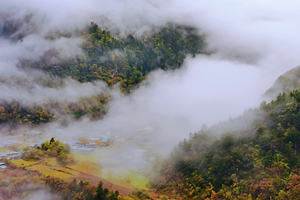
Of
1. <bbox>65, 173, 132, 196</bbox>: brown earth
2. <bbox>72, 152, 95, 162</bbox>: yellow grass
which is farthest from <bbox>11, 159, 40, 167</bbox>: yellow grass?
<bbox>65, 173, 132, 196</bbox>: brown earth

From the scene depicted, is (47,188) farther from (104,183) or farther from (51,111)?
(51,111)

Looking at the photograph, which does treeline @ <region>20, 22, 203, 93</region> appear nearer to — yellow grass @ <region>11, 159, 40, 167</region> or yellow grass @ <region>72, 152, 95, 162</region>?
yellow grass @ <region>72, 152, 95, 162</region>

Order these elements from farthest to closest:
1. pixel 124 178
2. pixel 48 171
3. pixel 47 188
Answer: pixel 48 171, pixel 124 178, pixel 47 188

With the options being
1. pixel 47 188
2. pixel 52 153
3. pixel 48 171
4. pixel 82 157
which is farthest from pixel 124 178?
pixel 52 153

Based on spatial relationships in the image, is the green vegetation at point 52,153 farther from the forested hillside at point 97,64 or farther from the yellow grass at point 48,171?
the forested hillside at point 97,64

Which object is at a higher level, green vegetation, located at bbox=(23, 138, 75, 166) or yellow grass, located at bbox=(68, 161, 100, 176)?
green vegetation, located at bbox=(23, 138, 75, 166)

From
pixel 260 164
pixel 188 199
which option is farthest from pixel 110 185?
pixel 260 164

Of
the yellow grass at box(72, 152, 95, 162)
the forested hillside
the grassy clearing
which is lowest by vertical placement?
the grassy clearing
